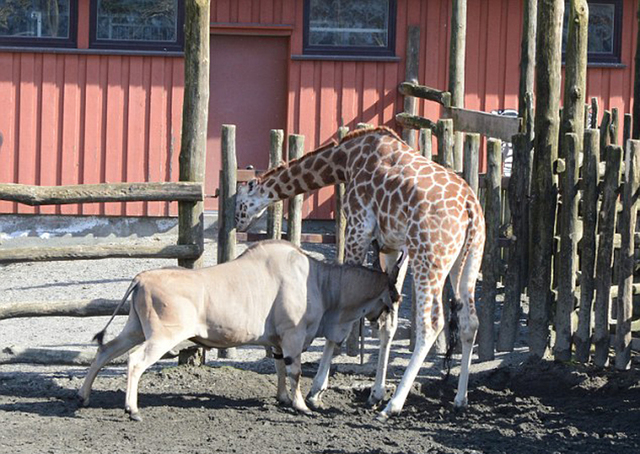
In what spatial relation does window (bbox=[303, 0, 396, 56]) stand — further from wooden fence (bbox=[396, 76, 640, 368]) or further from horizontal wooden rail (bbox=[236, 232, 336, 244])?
horizontal wooden rail (bbox=[236, 232, 336, 244])

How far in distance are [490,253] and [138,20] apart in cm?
814

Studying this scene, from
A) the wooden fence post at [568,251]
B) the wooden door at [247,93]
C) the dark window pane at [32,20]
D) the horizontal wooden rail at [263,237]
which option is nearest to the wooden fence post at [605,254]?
the wooden fence post at [568,251]

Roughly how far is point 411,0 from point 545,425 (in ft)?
32.5

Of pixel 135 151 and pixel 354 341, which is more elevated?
pixel 135 151

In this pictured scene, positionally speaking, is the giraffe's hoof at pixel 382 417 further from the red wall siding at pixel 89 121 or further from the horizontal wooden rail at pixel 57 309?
the red wall siding at pixel 89 121

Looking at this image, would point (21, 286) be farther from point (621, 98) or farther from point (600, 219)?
point (621, 98)

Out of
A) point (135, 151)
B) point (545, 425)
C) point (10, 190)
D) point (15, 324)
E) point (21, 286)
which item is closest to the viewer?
point (545, 425)

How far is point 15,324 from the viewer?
39.2ft

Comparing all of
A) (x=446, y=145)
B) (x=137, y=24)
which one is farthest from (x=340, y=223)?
(x=137, y=24)

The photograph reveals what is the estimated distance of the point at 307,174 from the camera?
9.48m

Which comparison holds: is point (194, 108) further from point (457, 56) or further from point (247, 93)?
point (247, 93)

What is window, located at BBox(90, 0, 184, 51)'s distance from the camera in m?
16.3

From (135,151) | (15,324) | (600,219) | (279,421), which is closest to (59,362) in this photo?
(279,421)

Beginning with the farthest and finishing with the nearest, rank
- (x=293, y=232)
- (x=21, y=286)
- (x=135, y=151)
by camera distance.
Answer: (x=135, y=151) → (x=21, y=286) → (x=293, y=232)
